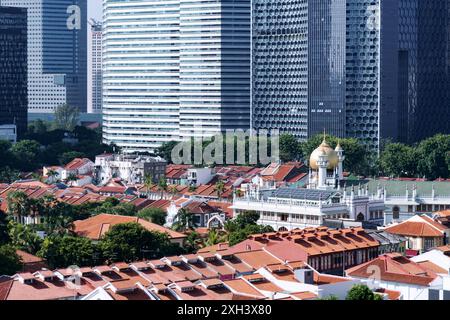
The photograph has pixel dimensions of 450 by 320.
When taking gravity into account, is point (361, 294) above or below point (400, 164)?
below

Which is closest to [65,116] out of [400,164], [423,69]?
[423,69]

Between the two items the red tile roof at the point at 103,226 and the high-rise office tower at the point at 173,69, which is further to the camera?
the high-rise office tower at the point at 173,69

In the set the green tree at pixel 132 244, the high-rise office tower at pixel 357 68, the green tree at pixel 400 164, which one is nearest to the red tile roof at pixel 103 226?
the green tree at pixel 132 244

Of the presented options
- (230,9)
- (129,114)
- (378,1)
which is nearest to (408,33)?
(378,1)

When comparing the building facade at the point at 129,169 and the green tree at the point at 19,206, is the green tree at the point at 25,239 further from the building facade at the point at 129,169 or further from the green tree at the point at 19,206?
the building facade at the point at 129,169

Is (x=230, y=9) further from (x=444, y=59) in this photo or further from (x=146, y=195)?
(x=146, y=195)

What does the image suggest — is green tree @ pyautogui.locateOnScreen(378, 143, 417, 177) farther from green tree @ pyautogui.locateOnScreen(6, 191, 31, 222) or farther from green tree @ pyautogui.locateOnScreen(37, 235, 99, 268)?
green tree @ pyautogui.locateOnScreen(37, 235, 99, 268)

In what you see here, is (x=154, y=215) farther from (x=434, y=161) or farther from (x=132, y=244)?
(x=434, y=161)
